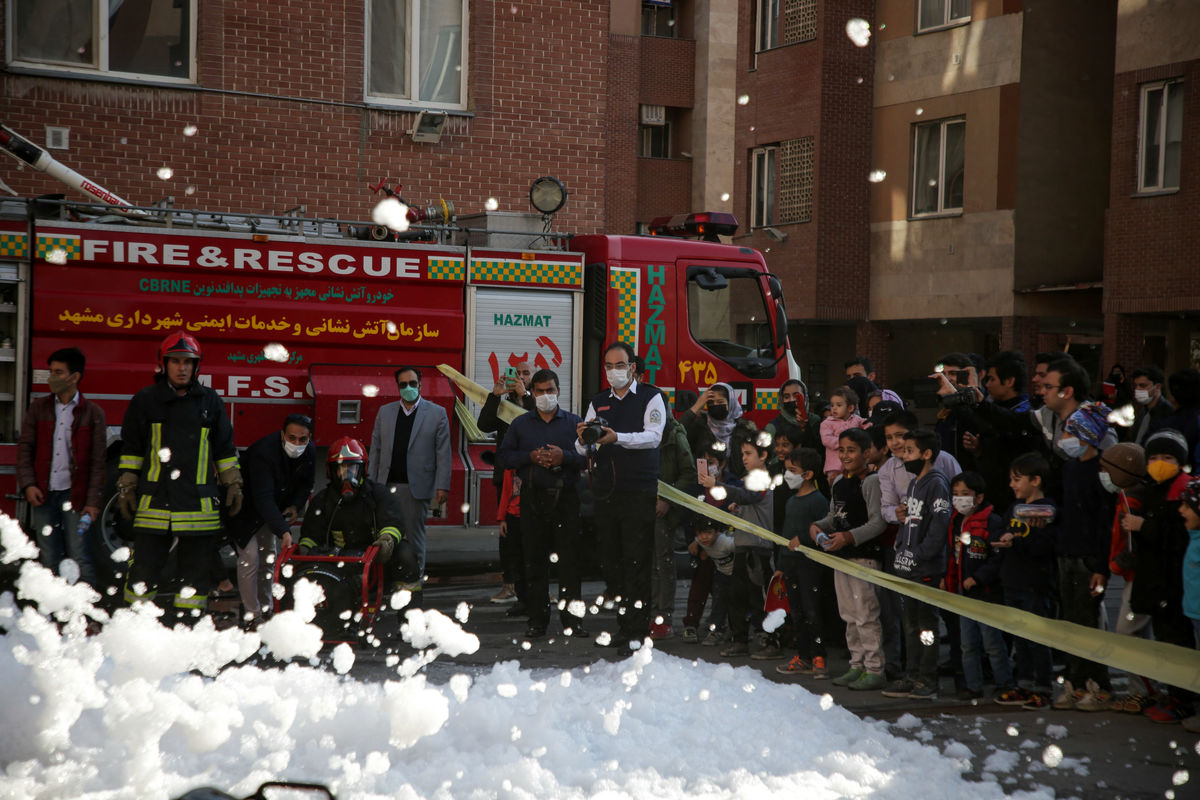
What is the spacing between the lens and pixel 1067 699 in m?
6.96

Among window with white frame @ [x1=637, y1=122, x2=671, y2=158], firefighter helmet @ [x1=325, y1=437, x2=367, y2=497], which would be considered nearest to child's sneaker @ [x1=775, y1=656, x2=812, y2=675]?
firefighter helmet @ [x1=325, y1=437, x2=367, y2=497]

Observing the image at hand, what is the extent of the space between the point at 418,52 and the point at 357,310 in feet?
21.4

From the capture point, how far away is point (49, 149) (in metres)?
14.2

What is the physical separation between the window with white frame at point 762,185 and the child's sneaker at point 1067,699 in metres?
21.1

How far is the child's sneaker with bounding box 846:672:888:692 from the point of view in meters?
7.35

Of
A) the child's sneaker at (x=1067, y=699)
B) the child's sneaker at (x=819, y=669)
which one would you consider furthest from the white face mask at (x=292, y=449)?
the child's sneaker at (x=1067, y=699)

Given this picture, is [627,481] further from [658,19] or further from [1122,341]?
[658,19]

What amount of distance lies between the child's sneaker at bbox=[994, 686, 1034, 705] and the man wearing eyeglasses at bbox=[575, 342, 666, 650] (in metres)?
2.32

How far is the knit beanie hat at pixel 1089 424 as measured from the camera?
281 inches

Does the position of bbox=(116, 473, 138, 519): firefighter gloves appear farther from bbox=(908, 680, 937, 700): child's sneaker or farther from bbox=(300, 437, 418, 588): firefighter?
bbox=(908, 680, 937, 700): child's sneaker

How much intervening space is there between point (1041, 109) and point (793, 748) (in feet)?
66.7

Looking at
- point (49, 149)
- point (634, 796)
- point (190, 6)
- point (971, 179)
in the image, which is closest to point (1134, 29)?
point (971, 179)

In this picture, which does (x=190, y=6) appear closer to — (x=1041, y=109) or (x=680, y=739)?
(x=680, y=739)

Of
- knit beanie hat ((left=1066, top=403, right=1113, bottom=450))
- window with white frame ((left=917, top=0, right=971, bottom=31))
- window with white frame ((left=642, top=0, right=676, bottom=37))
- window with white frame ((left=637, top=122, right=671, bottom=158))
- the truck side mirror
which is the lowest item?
knit beanie hat ((left=1066, top=403, right=1113, bottom=450))
